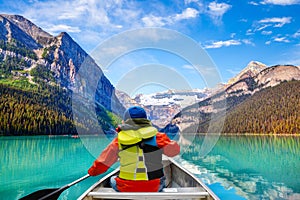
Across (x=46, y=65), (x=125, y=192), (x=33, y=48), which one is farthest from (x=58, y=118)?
(x=33, y=48)

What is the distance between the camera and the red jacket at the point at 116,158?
3.67m

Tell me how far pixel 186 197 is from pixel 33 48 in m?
176

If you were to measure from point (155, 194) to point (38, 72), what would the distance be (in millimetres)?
142978

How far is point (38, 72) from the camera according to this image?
135 metres

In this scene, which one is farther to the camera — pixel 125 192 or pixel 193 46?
pixel 193 46

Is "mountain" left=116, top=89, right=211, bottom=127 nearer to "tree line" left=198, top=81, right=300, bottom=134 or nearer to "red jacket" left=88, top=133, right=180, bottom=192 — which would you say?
"red jacket" left=88, top=133, right=180, bottom=192

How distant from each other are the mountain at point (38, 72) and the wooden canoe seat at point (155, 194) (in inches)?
2900

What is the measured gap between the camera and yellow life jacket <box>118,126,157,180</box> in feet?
11.3

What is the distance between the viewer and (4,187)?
11820mm

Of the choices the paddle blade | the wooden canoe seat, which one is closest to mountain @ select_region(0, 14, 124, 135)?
the paddle blade

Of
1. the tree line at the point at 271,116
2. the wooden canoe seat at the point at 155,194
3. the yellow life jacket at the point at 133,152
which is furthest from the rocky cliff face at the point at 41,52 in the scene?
the yellow life jacket at the point at 133,152

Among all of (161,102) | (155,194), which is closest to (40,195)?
(155,194)

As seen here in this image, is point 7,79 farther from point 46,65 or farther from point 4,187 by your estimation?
point 4,187

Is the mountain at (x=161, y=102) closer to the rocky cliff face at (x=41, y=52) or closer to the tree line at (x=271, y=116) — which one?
the tree line at (x=271, y=116)
